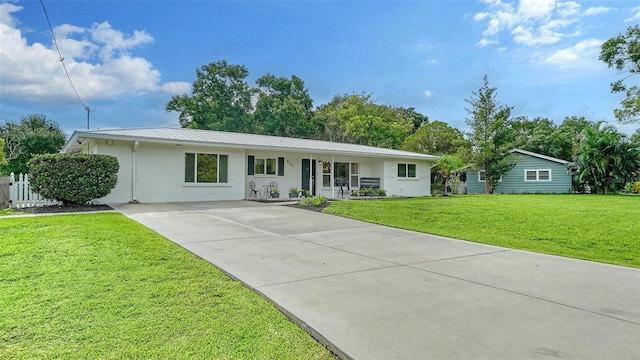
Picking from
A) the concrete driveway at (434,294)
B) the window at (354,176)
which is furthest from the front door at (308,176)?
the concrete driveway at (434,294)

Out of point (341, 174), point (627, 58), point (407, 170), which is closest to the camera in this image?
point (341, 174)

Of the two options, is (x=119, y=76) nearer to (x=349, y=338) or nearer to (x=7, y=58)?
(x=7, y=58)

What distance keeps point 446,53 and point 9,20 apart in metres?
17.4

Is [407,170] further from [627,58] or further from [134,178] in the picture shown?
[134,178]

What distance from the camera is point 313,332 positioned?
9.30 ft

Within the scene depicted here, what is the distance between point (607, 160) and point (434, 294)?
24.9 metres

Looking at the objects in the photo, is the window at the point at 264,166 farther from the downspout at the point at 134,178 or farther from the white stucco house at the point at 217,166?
the downspout at the point at 134,178

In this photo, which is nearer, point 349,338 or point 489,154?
point 349,338

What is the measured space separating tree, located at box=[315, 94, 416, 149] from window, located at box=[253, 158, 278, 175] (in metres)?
18.8

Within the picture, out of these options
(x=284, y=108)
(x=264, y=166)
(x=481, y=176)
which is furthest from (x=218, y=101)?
(x=481, y=176)

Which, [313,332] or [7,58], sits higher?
[7,58]

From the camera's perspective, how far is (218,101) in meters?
37.8

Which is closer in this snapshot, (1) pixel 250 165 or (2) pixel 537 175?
(1) pixel 250 165

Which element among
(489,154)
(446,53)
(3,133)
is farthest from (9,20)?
(489,154)
